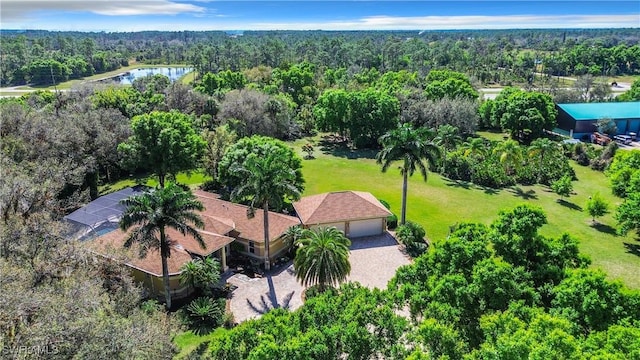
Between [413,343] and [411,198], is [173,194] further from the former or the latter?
[411,198]

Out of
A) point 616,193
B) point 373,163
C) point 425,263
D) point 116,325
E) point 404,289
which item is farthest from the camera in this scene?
point 373,163

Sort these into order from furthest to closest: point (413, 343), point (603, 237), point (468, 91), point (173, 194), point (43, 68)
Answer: point (43, 68), point (468, 91), point (603, 237), point (173, 194), point (413, 343)

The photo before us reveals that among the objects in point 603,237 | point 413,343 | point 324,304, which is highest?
point 324,304

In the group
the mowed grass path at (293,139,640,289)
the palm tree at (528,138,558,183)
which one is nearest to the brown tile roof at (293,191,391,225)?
the mowed grass path at (293,139,640,289)

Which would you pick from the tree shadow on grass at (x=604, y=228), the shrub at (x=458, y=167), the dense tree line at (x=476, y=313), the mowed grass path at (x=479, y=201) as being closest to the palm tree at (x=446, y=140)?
the shrub at (x=458, y=167)

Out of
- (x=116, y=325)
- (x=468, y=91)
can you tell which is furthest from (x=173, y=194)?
(x=468, y=91)

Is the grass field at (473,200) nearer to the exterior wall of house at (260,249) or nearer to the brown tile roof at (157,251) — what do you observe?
the exterior wall of house at (260,249)
